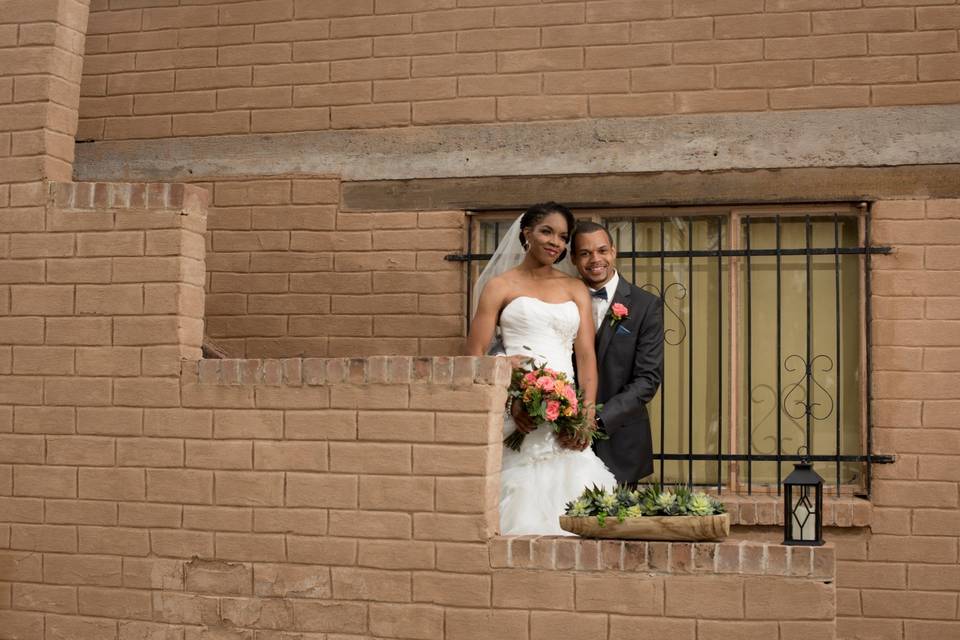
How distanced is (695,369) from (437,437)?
2408mm

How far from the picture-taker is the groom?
6336 mm

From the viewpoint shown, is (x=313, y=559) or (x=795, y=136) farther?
(x=795, y=136)

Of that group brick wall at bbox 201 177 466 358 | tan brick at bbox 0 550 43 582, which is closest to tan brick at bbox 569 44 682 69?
brick wall at bbox 201 177 466 358

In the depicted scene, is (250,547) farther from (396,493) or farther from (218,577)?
(396,493)

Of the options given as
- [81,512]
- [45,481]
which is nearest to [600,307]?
[81,512]

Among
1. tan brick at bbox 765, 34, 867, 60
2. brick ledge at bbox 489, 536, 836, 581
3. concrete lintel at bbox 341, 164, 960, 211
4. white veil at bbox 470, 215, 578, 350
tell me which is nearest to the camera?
brick ledge at bbox 489, 536, 836, 581

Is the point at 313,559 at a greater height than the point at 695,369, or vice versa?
the point at 695,369

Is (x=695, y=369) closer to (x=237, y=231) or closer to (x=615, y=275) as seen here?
(x=615, y=275)

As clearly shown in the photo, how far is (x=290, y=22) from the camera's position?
7.58 m

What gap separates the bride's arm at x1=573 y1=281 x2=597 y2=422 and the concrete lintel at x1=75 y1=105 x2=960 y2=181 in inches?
45.9

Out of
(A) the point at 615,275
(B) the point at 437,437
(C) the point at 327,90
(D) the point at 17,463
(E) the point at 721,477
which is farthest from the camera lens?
(C) the point at 327,90

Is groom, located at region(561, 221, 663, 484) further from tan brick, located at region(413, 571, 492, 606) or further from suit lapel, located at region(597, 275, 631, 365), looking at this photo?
tan brick, located at region(413, 571, 492, 606)

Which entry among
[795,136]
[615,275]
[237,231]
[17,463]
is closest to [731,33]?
[795,136]

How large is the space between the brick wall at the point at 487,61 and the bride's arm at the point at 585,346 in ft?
4.64
